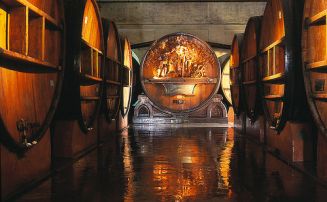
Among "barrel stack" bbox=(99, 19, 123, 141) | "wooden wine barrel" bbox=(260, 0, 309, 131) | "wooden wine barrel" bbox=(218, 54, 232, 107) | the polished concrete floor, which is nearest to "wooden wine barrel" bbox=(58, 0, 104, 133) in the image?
the polished concrete floor

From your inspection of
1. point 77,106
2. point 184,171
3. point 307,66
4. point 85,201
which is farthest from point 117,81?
point 85,201

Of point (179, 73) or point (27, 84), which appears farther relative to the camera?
point (179, 73)

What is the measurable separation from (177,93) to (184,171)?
6.43 metres

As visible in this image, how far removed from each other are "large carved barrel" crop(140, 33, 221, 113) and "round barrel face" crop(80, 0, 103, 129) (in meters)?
4.38

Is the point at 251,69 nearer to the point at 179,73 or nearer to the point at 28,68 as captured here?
the point at 28,68

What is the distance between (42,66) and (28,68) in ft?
0.34

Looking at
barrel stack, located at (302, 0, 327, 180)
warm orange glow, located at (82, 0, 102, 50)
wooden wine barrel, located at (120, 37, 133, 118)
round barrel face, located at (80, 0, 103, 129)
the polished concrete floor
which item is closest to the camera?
the polished concrete floor

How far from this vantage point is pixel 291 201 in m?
2.60

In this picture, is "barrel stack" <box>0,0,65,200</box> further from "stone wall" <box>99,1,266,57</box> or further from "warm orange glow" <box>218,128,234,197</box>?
"stone wall" <box>99,1,266,57</box>

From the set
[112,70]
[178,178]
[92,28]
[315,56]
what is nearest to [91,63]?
[92,28]

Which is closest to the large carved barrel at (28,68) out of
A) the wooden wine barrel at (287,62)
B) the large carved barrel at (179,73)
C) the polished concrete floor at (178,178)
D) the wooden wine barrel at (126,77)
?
the polished concrete floor at (178,178)

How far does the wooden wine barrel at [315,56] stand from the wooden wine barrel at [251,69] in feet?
6.02

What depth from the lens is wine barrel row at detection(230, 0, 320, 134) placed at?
3367 millimetres

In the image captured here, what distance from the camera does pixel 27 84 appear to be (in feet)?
10.6
